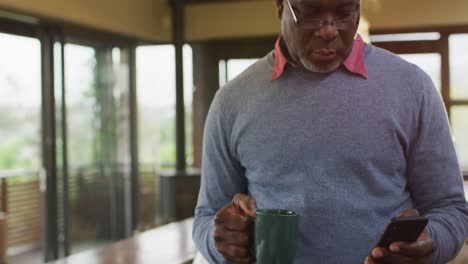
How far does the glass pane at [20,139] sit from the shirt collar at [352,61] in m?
3.39

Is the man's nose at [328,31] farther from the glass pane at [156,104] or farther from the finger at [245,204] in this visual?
the glass pane at [156,104]

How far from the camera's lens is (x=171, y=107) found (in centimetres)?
587

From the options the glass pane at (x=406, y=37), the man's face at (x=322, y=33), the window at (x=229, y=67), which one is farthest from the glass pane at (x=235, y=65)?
the man's face at (x=322, y=33)

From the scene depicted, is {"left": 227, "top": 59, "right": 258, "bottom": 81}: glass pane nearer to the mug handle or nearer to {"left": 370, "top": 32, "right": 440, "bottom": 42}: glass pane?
{"left": 370, "top": 32, "right": 440, "bottom": 42}: glass pane

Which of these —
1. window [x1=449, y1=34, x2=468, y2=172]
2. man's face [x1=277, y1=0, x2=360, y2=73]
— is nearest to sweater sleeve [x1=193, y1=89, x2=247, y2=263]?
man's face [x1=277, y1=0, x2=360, y2=73]

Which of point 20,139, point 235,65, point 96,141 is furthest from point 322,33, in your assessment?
point 235,65

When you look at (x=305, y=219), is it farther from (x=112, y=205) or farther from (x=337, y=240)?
(x=112, y=205)

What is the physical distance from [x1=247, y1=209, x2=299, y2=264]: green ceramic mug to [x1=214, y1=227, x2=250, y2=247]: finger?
0.07 m

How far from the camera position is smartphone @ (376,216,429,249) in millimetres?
839

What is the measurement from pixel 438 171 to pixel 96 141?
14.5 feet

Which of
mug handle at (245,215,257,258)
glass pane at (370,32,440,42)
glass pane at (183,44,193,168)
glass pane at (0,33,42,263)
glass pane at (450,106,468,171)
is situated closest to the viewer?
mug handle at (245,215,257,258)

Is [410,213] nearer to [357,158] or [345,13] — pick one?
[357,158]

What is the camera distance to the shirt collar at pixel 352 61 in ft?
3.36

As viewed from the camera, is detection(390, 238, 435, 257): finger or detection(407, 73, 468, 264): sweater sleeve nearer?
detection(390, 238, 435, 257): finger
